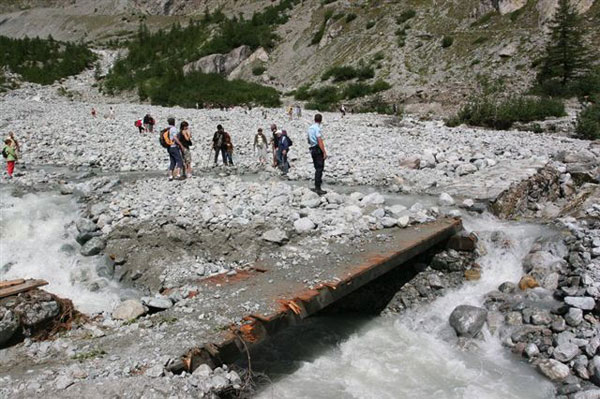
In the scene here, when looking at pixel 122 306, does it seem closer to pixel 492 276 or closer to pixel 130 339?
pixel 130 339

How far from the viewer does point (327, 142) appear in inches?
901

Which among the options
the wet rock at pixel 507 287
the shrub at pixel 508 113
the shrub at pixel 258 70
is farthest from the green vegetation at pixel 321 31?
the wet rock at pixel 507 287

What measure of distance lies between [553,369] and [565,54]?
36348mm

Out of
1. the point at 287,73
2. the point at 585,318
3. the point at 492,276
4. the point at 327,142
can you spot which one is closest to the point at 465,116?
the point at 327,142

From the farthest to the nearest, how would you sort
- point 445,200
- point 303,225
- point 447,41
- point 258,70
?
point 258,70 < point 447,41 < point 445,200 < point 303,225

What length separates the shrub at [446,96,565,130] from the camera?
29.9 meters

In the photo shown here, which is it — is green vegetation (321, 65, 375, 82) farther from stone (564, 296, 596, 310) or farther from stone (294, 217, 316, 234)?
stone (564, 296, 596, 310)

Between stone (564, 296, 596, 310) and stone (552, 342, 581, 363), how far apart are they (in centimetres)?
91

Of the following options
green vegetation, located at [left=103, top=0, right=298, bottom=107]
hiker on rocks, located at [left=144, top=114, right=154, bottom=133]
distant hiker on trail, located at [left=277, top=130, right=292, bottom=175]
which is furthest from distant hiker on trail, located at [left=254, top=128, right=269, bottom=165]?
green vegetation, located at [left=103, top=0, right=298, bottom=107]

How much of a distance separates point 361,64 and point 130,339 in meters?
51.2

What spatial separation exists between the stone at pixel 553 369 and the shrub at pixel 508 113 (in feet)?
82.7

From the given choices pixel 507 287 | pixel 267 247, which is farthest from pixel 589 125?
pixel 267 247

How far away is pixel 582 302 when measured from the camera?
26.4 feet

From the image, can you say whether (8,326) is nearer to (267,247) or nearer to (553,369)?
(267,247)
